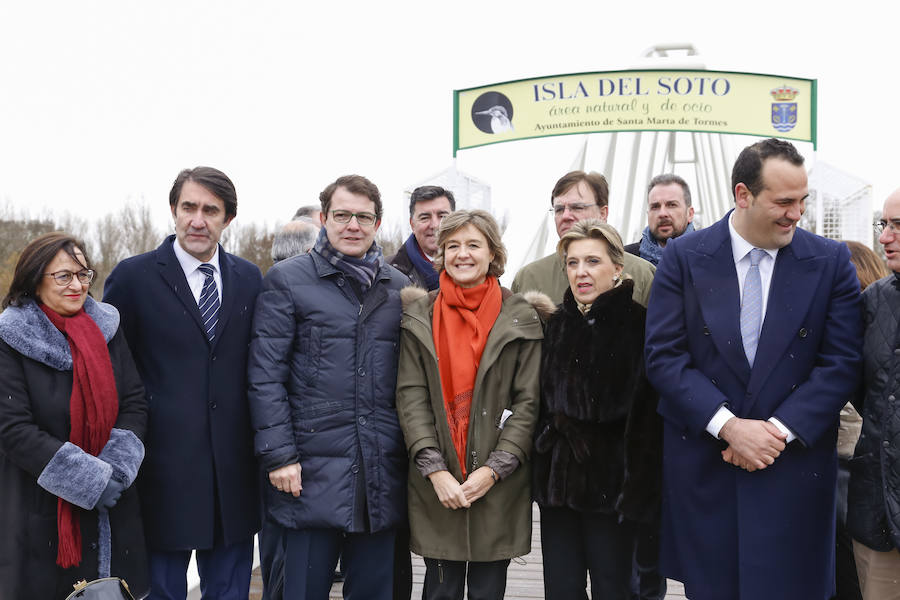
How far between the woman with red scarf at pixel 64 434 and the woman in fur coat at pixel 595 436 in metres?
1.23

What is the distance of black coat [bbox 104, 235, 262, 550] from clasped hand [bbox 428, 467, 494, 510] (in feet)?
2.20

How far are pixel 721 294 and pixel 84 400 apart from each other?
5.99ft

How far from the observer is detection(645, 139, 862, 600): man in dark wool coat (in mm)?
2084

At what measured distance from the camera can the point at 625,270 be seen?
2.75 m

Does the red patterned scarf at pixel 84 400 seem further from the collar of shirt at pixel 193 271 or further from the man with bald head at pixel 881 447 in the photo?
the man with bald head at pixel 881 447

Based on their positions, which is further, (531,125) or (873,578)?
(531,125)

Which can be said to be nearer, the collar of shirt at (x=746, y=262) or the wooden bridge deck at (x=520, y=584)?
the collar of shirt at (x=746, y=262)

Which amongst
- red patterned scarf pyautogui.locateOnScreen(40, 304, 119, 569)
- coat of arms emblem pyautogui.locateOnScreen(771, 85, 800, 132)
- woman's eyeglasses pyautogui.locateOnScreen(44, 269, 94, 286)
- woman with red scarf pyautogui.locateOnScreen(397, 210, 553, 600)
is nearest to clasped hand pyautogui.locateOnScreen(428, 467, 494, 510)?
woman with red scarf pyautogui.locateOnScreen(397, 210, 553, 600)

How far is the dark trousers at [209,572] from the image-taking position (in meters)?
2.47

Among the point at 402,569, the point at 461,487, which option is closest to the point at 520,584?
the point at 402,569

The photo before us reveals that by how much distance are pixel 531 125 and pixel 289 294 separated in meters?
7.49

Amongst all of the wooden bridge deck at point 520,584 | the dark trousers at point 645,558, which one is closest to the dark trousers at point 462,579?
the dark trousers at point 645,558

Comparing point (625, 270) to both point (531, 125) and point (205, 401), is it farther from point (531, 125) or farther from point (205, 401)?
point (531, 125)

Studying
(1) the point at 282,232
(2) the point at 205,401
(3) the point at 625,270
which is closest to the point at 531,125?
(1) the point at 282,232
